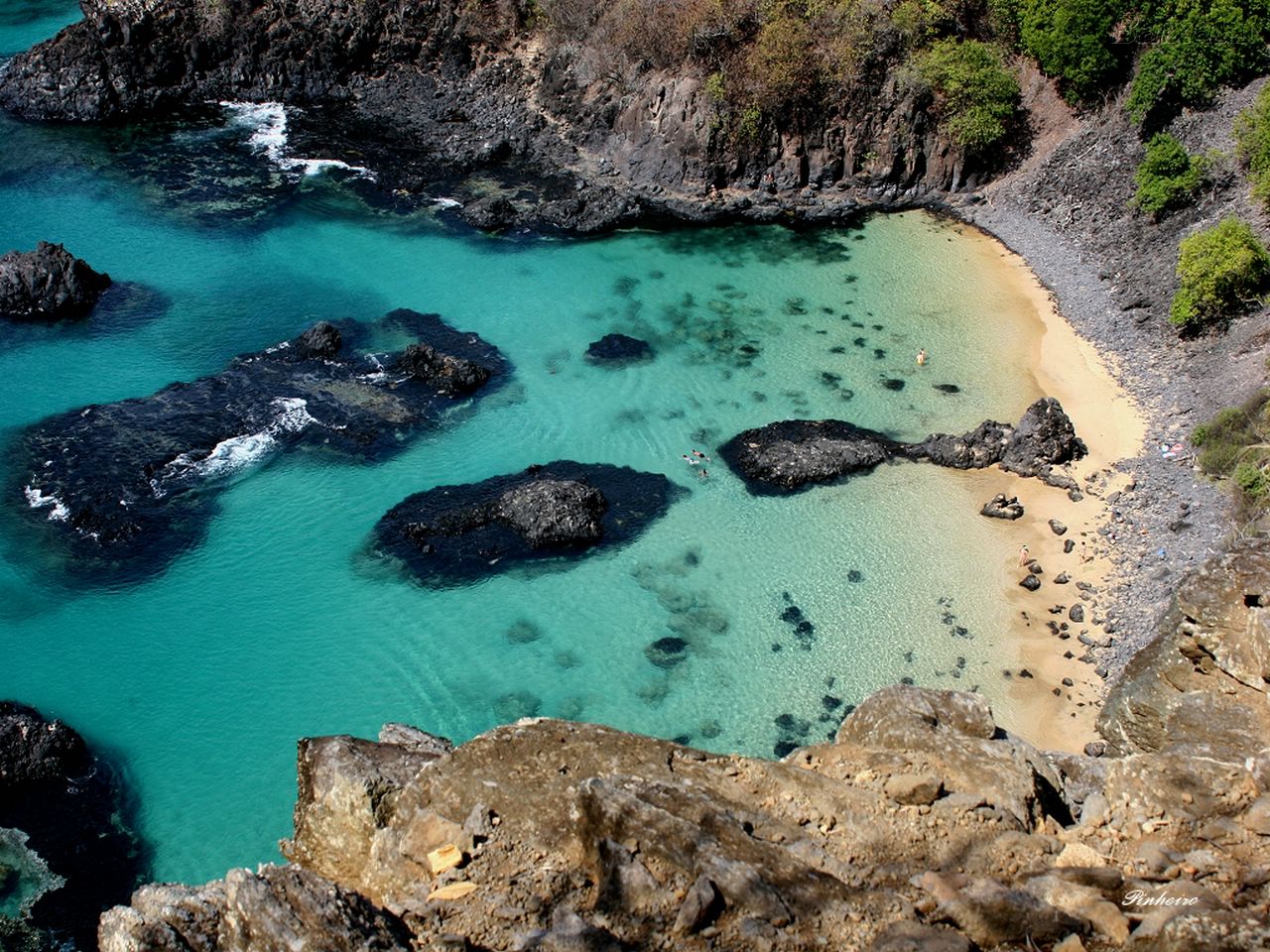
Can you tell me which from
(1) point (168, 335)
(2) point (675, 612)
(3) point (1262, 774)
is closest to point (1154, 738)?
(3) point (1262, 774)

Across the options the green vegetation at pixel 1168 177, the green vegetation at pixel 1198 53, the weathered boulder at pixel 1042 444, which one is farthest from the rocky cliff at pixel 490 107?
the weathered boulder at pixel 1042 444

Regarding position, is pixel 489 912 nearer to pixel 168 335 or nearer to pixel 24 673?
pixel 24 673

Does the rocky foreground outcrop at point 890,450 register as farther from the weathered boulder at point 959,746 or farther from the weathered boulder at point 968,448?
the weathered boulder at point 959,746

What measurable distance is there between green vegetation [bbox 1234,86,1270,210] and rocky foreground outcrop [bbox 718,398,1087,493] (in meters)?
17.6

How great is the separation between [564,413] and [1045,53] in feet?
128

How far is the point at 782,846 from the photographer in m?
18.4

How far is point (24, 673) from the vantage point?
124 feet

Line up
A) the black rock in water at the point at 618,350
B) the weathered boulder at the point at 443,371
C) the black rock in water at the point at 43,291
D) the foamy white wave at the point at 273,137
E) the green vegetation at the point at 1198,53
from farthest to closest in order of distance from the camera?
the foamy white wave at the point at 273,137 < the green vegetation at the point at 1198,53 < the black rock in water at the point at 43,291 < the black rock in water at the point at 618,350 < the weathered boulder at the point at 443,371

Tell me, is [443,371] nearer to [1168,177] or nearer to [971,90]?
[971,90]

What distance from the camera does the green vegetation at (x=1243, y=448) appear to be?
3994 centimetres

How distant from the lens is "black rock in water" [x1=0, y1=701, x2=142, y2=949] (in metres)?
30.7

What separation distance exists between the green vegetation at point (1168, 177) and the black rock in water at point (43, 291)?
56.5m

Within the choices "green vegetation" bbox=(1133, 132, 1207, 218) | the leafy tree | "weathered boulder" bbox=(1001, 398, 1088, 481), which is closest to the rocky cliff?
the leafy tree

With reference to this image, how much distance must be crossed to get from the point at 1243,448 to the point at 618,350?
91.4 feet
